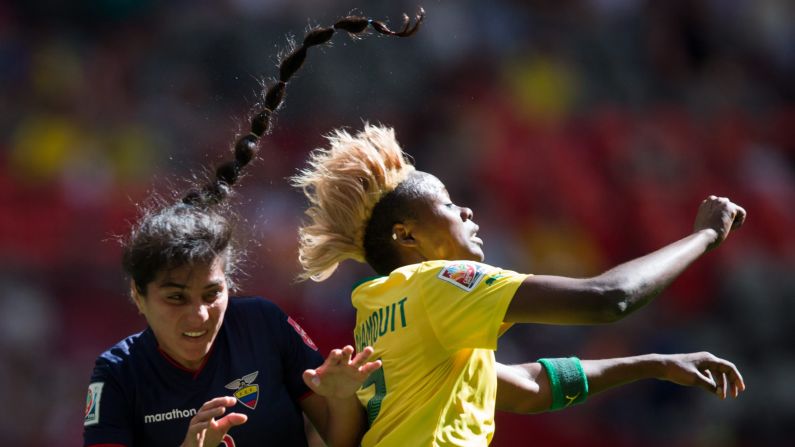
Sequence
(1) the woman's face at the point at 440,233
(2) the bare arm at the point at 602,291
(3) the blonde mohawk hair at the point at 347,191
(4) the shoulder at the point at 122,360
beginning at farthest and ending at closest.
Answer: (3) the blonde mohawk hair at the point at 347,191 → (1) the woman's face at the point at 440,233 → (4) the shoulder at the point at 122,360 → (2) the bare arm at the point at 602,291

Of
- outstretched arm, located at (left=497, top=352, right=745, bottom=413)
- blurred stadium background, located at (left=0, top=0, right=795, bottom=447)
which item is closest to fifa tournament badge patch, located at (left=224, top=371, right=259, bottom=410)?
outstretched arm, located at (left=497, top=352, right=745, bottom=413)

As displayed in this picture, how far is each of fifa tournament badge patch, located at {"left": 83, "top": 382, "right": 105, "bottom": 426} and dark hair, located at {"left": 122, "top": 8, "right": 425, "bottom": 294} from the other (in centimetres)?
33

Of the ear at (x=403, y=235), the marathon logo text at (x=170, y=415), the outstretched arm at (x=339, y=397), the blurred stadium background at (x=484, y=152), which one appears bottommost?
the outstretched arm at (x=339, y=397)

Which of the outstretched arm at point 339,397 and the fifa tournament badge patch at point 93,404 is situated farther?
the fifa tournament badge patch at point 93,404

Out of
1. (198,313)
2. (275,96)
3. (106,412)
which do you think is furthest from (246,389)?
(275,96)

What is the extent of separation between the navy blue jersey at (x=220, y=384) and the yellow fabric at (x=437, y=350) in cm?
28

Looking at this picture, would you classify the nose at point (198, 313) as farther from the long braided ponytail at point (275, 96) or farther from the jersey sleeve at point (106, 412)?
the long braided ponytail at point (275, 96)

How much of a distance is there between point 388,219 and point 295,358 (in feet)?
1.91

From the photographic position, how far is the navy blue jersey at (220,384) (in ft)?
12.0

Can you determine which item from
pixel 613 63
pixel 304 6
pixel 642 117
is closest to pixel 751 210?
pixel 642 117

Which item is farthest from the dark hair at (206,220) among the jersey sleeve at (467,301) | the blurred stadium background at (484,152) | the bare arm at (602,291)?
the blurred stadium background at (484,152)

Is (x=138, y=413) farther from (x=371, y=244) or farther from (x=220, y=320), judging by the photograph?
(x=371, y=244)

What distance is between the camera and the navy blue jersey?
365cm

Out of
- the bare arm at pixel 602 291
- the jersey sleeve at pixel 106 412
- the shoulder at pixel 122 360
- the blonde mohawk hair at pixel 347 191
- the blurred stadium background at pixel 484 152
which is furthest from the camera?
the blurred stadium background at pixel 484 152
